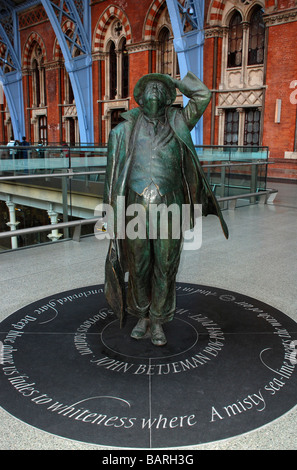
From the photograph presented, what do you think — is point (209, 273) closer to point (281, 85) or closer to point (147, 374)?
point (147, 374)

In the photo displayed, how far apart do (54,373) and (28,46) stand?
1096 inches

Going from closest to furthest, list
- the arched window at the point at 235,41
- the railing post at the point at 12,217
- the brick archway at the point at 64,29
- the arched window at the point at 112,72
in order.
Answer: the railing post at the point at 12,217
the arched window at the point at 235,41
the arched window at the point at 112,72
the brick archway at the point at 64,29

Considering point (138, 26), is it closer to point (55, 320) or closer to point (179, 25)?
point (179, 25)

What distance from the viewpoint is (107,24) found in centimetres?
2003

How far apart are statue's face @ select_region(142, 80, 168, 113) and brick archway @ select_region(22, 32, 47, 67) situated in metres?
25.3

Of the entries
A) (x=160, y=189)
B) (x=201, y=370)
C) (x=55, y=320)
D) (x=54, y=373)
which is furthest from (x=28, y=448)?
(x=160, y=189)

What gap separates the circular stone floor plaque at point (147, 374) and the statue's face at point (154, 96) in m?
1.49

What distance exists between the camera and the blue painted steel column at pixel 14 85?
2659 cm

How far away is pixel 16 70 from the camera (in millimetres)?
27078

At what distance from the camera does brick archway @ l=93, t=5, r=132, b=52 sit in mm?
18828

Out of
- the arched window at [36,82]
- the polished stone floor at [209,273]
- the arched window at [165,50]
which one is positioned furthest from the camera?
the arched window at [36,82]

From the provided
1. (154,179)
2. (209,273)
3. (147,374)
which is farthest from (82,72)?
(147,374)

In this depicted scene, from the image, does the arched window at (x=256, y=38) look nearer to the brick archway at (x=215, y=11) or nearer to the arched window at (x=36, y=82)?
the brick archway at (x=215, y=11)

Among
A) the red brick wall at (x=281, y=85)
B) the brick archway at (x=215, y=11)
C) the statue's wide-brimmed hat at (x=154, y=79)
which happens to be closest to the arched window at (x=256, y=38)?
the red brick wall at (x=281, y=85)
